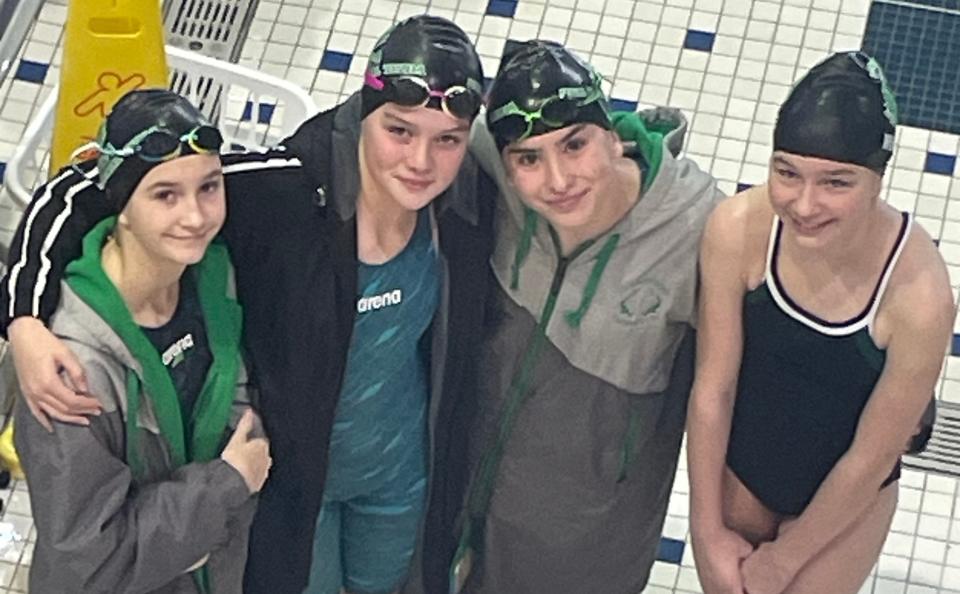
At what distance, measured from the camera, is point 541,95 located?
2600 millimetres

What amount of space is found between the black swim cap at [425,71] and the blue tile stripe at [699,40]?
6.83 feet

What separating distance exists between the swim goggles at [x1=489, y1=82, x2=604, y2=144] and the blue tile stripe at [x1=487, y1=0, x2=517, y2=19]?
2097 millimetres

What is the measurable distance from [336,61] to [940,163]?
1488 mm

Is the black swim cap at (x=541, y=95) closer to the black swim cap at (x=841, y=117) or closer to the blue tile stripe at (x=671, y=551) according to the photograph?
the black swim cap at (x=841, y=117)

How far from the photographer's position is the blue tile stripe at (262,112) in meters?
4.45

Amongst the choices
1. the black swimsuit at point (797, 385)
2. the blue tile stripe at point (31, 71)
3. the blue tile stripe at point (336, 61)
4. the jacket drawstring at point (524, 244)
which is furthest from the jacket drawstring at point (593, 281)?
the blue tile stripe at point (31, 71)

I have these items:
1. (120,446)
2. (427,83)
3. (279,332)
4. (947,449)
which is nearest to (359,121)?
(427,83)

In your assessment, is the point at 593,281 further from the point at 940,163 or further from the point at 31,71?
the point at 31,71

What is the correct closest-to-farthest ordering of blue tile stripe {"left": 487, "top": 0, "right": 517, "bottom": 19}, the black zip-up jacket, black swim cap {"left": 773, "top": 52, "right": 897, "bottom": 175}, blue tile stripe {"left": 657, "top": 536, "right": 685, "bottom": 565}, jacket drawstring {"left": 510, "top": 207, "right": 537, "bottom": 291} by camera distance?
black swim cap {"left": 773, "top": 52, "right": 897, "bottom": 175} < the black zip-up jacket < jacket drawstring {"left": 510, "top": 207, "right": 537, "bottom": 291} < blue tile stripe {"left": 657, "top": 536, "right": 685, "bottom": 565} < blue tile stripe {"left": 487, "top": 0, "right": 517, "bottom": 19}

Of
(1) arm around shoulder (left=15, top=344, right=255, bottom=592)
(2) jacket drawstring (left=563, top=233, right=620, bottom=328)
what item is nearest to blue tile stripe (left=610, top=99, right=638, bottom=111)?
(2) jacket drawstring (left=563, top=233, right=620, bottom=328)

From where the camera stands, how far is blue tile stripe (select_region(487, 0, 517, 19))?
4703 mm

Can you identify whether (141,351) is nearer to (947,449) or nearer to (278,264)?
(278,264)

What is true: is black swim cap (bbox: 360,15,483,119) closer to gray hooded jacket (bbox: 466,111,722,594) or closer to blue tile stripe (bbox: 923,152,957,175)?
gray hooded jacket (bbox: 466,111,722,594)

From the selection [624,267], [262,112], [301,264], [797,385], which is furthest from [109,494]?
[262,112]
